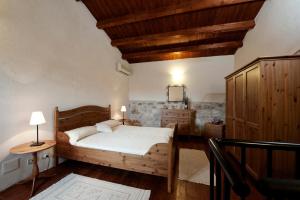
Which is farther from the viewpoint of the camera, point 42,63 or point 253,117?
point 42,63

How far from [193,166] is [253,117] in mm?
1424

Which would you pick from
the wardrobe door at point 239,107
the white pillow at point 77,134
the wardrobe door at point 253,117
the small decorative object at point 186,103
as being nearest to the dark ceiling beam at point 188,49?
the small decorative object at point 186,103

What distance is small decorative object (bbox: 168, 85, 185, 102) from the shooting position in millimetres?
5430

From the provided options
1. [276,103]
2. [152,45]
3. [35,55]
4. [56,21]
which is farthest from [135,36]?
[276,103]

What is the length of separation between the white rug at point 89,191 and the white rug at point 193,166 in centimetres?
84

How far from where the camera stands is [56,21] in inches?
112

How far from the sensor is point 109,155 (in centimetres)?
239

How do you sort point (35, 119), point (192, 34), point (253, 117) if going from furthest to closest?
1. point (192, 34)
2. point (253, 117)
3. point (35, 119)

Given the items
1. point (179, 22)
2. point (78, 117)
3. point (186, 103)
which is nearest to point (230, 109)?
point (186, 103)

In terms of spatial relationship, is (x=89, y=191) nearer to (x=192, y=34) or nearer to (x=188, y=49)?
(x=192, y=34)

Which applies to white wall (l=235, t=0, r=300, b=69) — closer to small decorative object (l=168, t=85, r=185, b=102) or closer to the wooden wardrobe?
the wooden wardrobe

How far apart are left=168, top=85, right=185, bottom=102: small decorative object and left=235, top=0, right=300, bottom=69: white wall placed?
2341mm

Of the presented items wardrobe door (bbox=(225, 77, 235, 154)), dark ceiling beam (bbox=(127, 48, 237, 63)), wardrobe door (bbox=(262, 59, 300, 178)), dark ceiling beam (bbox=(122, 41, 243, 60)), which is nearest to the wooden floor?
wardrobe door (bbox=(262, 59, 300, 178))

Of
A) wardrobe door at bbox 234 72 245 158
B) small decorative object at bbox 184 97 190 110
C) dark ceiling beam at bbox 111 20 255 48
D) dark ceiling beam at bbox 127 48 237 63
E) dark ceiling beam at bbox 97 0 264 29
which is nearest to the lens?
wardrobe door at bbox 234 72 245 158
